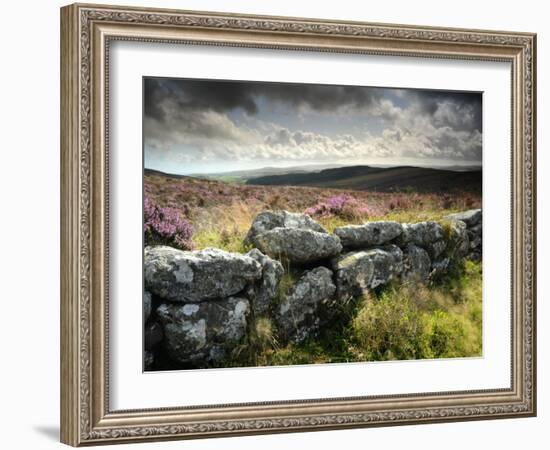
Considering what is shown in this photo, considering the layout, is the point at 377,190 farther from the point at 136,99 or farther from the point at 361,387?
the point at 136,99

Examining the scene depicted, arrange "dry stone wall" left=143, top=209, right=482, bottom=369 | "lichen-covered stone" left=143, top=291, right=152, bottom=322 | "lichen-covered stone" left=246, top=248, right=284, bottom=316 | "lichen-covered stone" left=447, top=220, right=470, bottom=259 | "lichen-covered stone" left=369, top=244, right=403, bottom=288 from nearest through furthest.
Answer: "lichen-covered stone" left=143, top=291, right=152, bottom=322
"dry stone wall" left=143, top=209, right=482, bottom=369
"lichen-covered stone" left=246, top=248, right=284, bottom=316
"lichen-covered stone" left=369, top=244, right=403, bottom=288
"lichen-covered stone" left=447, top=220, right=470, bottom=259

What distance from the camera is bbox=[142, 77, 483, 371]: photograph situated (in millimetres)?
7816

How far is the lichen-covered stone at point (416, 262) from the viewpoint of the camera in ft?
28.3

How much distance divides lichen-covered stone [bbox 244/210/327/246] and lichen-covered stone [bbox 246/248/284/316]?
14cm

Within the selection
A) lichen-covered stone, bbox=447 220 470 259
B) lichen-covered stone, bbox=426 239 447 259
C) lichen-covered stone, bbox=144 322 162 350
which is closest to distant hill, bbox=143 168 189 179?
lichen-covered stone, bbox=144 322 162 350

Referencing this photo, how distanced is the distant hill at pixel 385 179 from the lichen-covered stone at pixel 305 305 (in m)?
0.77

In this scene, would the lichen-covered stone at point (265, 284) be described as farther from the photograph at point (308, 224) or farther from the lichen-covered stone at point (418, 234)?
the lichen-covered stone at point (418, 234)

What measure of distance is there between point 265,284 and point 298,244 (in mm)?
459

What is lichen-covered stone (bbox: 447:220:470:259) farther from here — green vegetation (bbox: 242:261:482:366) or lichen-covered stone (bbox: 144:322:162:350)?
lichen-covered stone (bbox: 144:322:162:350)

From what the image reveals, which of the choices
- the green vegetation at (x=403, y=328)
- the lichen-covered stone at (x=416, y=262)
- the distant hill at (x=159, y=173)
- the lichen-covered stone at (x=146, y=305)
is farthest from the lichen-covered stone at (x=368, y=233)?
the lichen-covered stone at (x=146, y=305)

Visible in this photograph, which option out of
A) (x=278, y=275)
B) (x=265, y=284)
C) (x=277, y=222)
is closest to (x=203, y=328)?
(x=265, y=284)

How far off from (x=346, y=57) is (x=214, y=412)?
317 centimetres

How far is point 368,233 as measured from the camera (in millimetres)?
Result: 8555

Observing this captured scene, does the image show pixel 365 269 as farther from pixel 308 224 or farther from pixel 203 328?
pixel 203 328
